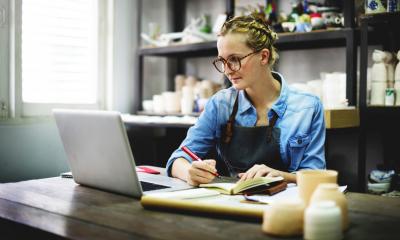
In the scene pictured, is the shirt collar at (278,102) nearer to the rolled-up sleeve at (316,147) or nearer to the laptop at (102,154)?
the rolled-up sleeve at (316,147)

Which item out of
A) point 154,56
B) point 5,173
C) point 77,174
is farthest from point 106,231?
point 154,56

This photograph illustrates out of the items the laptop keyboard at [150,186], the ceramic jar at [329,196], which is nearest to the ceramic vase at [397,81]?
the laptop keyboard at [150,186]

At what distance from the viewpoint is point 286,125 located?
1.91 metres

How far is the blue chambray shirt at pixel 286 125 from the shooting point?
6.06 ft

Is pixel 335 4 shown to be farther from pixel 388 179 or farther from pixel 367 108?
pixel 388 179

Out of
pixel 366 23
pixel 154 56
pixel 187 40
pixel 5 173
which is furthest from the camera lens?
pixel 154 56

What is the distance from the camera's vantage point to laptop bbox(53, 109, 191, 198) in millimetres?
1322

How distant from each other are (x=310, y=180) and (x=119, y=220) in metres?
0.47

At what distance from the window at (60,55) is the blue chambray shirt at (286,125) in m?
1.57

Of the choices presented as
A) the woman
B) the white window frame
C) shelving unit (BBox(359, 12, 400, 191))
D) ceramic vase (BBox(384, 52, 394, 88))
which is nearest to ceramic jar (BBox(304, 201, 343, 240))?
the woman

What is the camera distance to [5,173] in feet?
9.83

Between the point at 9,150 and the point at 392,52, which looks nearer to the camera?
the point at 392,52

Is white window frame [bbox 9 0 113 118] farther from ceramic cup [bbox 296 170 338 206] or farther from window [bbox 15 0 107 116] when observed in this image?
ceramic cup [bbox 296 170 338 206]

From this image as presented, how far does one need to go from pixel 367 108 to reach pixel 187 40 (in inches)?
54.8
